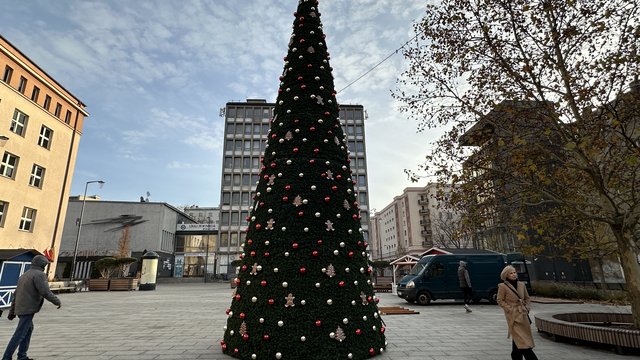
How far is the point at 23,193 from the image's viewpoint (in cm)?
2217

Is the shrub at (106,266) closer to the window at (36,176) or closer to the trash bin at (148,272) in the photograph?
the trash bin at (148,272)

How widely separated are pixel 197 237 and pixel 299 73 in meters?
56.6

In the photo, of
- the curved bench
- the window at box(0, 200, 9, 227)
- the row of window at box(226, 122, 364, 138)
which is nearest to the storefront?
the row of window at box(226, 122, 364, 138)

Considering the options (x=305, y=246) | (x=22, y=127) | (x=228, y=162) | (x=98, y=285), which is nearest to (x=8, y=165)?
(x=22, y=127)

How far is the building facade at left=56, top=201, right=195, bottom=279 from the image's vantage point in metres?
45.4

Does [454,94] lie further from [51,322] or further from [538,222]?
[51,322]

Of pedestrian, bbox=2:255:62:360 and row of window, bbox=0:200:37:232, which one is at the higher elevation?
row of window, bbox=0:200:37:232

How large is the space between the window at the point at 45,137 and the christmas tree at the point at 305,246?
86.2 ft

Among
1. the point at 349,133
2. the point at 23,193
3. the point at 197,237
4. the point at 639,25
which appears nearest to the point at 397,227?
the point at 349,133

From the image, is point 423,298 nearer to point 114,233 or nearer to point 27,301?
point 27,301

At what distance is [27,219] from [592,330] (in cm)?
3071

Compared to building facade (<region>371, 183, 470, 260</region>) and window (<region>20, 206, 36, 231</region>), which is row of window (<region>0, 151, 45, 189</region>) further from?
building facade (<region>371, 183, 470, 260</region>)

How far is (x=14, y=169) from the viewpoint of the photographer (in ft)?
71.2

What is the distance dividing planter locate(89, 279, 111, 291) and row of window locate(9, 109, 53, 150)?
11.1 m
